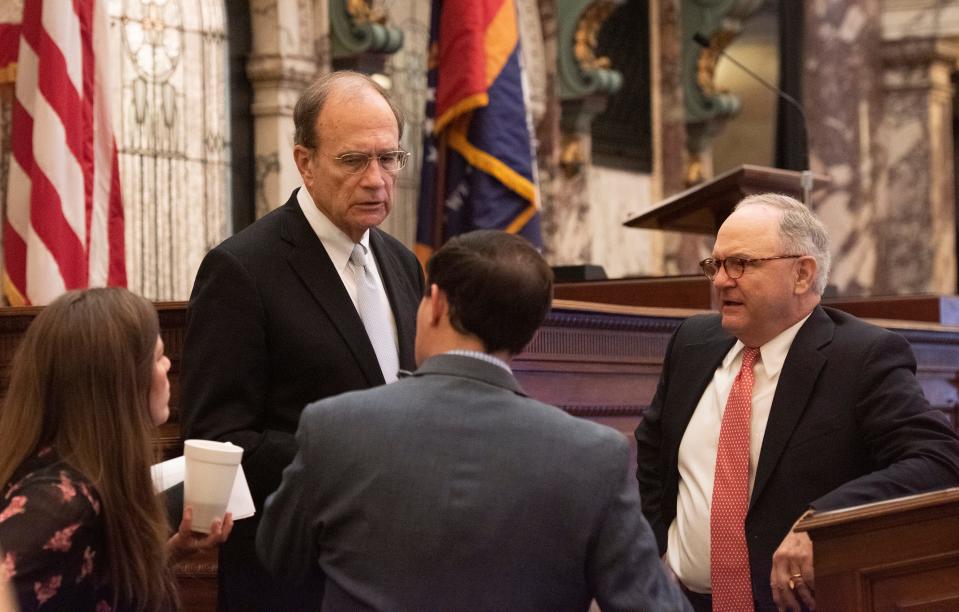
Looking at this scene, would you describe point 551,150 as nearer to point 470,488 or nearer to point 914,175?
point 914,175

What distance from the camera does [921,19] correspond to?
10.1m

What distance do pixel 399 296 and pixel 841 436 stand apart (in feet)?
2.95

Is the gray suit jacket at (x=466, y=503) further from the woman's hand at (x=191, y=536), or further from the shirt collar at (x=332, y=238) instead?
the shirt collar at (x=332, y=238)

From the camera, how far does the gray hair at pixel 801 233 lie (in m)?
3.12

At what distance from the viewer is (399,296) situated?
2.98m

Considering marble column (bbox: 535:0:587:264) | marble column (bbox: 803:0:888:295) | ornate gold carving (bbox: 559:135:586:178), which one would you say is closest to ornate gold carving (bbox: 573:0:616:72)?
marble column (bbox: 535:0:587:264)

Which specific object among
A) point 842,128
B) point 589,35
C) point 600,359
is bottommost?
point 600,359

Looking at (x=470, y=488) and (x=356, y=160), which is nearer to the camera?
(x=470, y=488)

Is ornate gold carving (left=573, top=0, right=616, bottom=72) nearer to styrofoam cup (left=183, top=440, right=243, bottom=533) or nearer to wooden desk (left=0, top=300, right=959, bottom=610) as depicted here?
wooden desk (left=0, top=300, right=959, bottom=610)

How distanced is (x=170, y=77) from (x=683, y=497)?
4.14 metres

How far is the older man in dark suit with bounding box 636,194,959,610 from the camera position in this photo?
2.92 metres

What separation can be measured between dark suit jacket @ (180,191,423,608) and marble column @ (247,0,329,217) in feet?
13.8

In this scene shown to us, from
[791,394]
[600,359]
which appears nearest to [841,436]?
[791,394]

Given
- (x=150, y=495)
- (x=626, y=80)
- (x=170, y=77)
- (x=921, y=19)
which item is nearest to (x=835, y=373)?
(x=150, y=495)
